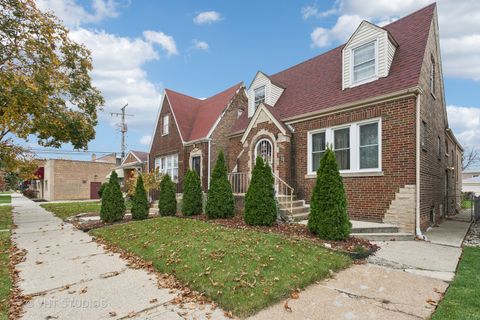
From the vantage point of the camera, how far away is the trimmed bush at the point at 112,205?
11273 mm

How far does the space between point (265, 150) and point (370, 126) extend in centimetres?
448

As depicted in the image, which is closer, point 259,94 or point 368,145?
point 368,145

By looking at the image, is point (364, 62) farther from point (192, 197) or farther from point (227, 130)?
point (227, 130)

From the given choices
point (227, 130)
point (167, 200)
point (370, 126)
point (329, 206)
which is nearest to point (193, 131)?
point (227, 130)

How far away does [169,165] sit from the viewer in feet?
60.3

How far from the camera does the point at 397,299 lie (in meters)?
3.99

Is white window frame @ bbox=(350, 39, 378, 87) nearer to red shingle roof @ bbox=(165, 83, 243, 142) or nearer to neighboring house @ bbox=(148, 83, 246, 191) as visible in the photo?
neighboring house @ bbox=(148, 83, 246, 191)

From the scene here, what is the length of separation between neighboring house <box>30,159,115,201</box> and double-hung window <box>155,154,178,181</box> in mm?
17507

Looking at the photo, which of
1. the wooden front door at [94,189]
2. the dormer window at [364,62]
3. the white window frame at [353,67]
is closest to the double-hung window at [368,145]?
the white window frame at [353,67]

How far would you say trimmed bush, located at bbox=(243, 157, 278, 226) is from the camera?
8.63 meters

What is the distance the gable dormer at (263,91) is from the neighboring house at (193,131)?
237 cm

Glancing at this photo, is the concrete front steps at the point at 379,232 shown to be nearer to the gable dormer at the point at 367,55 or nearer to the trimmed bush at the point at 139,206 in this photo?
the gable dormer at the point at 367,55

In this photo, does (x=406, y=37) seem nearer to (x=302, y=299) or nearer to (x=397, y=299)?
(x=397, y=299)

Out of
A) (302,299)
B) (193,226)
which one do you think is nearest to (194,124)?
(193,226)
